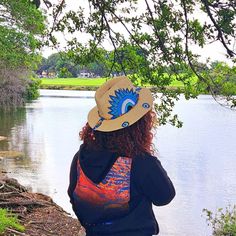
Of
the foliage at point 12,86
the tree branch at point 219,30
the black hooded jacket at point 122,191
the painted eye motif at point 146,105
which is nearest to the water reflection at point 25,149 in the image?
the foliage at point 12,86

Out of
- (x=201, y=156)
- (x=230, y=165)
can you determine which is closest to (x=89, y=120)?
(x=230, y=165)

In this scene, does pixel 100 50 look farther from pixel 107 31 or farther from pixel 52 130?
pixel 52 130

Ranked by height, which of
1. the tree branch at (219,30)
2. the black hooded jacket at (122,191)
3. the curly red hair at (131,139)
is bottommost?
the black hooded jacket at (122,191)

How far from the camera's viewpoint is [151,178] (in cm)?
225

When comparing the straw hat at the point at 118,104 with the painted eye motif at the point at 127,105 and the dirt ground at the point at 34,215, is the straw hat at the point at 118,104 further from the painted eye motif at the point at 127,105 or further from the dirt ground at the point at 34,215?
the dirt ground at the point at 34,215

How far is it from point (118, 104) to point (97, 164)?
0.30 meters

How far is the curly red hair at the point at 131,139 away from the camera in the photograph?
7.56ft

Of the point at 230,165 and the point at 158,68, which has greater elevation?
the point at 158,68

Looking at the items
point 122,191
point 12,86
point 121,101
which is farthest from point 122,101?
point 12,86

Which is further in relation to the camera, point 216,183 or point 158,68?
point 216,183

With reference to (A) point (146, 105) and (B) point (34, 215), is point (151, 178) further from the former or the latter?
(B) point (34, 215)

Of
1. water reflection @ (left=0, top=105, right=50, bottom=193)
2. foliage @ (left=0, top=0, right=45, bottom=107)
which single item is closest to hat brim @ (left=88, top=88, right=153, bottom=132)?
water reflection @ (left=0, top=105, right=50, bottom=193)

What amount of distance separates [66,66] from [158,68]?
4.87 feet

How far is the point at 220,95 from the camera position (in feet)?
14.3
